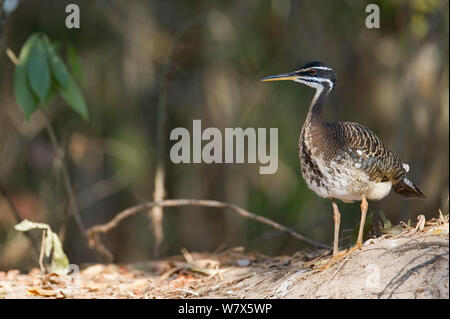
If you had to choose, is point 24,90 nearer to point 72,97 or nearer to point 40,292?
point 72,97

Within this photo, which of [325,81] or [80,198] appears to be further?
[80,198]

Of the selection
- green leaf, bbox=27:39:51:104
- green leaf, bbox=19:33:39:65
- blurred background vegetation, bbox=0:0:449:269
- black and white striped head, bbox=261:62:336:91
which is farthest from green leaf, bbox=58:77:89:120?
blurred background vegetation, bbox=0:0:449:269

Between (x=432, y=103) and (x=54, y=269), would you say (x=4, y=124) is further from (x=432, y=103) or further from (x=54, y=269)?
(x=432, y=103)

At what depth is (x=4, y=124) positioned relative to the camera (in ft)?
Answer: 39.8

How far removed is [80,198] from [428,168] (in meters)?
6.18

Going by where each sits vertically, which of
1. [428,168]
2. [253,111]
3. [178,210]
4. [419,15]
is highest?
[419,15]

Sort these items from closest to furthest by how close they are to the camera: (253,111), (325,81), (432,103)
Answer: (325,81), (432,103), (253,111)

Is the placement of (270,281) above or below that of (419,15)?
below

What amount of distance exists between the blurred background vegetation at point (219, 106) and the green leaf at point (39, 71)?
12.7ft

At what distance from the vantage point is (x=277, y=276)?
17.7ft

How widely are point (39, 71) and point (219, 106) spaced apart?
5.93 m

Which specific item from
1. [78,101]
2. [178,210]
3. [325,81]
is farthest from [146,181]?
[325,81]

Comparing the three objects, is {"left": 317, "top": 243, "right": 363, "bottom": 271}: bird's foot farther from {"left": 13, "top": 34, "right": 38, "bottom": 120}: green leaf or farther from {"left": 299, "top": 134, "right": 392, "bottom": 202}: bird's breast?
{"left": 13, "top": 34, "right": 38, "bottom": 120}: green leaf

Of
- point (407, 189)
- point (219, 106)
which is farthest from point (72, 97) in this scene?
point (219, 106)
